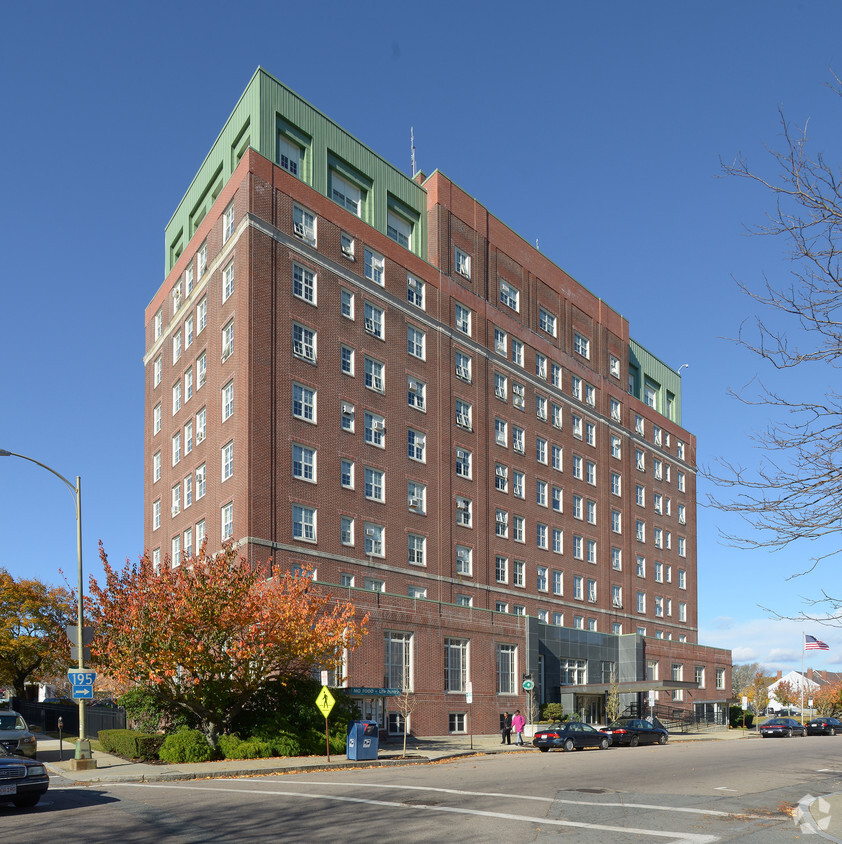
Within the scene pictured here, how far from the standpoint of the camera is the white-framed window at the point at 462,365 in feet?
198

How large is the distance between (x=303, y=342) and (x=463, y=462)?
14737 millimetres

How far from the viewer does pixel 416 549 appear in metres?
54.5

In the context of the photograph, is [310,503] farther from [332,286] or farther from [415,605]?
[332,286]

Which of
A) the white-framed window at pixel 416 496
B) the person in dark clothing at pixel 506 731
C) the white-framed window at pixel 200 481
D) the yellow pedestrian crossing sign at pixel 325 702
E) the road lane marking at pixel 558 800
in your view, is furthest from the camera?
the white-framed window at pixel 416 496

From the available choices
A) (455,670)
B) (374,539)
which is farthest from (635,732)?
(374,539)

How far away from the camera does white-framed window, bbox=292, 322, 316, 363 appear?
49312 millimetres

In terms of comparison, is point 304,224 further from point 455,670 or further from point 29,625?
point 29,625

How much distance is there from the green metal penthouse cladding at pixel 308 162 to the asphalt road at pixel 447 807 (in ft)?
115

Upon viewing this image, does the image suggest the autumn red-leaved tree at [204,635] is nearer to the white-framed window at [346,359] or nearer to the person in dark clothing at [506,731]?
the person in dark clothing at [506,731]

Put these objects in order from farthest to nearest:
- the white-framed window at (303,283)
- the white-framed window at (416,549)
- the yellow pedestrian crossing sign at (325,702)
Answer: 1. the white-framed window at (416,549)
2. the white-framed window at (303,283)
3. the yellow pedestrian crossing sign at (325,702)

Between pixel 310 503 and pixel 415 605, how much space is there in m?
7.52

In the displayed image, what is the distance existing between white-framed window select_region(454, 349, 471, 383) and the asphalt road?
34239 millimetres

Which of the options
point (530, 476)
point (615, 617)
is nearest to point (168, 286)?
point (530, 476)

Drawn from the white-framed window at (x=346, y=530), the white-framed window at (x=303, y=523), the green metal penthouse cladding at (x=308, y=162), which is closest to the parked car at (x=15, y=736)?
the white-framed window at (x=303, y=523)
